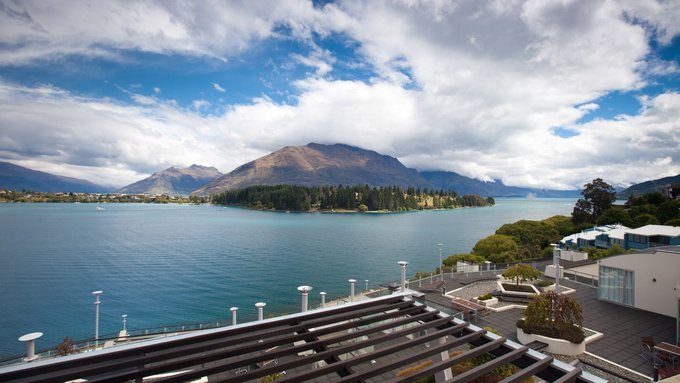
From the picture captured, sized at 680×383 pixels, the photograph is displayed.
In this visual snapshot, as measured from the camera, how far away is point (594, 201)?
204 feet

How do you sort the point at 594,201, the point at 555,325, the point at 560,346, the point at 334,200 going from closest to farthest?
the point at 560,346 → the point at 555,325 → the point at 594,201 → the point at 334,200

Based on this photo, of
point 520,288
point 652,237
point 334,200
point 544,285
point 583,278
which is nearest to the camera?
point 520,288

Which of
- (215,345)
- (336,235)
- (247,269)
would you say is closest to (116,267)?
(247,269)

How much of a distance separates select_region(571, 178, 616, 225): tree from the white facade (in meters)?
51.4

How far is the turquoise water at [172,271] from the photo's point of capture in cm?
2558

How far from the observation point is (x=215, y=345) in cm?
361

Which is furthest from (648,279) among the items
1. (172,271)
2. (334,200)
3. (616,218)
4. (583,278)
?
(334,200)

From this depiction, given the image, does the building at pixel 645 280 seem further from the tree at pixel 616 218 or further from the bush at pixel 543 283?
the tree at pixel 616 218

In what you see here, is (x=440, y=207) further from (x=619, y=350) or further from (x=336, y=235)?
(x=619, y=350)

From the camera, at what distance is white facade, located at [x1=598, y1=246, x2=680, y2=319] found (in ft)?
50.5

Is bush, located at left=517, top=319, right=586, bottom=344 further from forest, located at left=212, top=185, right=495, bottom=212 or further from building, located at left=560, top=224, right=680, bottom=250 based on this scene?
forest, located at left=212, top=185, right=495, bottom=212

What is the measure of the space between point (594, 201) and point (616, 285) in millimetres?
55721

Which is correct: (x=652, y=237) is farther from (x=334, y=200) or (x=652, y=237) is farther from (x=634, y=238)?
(x=334, y=200)

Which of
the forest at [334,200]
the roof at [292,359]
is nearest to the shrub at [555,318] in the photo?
the roof at [292,359]
